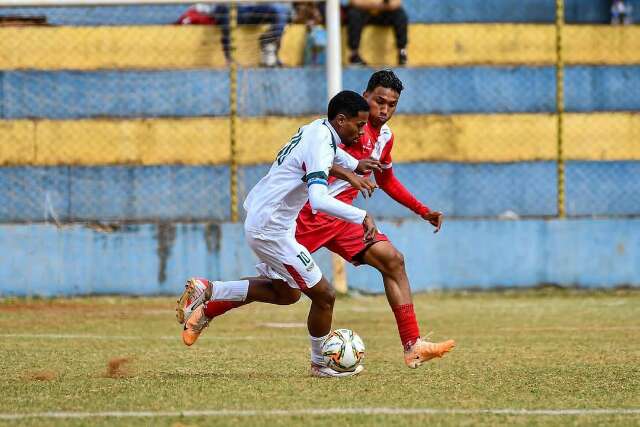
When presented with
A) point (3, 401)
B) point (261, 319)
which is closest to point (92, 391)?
point (3, 401)

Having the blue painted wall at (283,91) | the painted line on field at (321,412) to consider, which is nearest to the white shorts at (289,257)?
the painted line on field at (321,412)

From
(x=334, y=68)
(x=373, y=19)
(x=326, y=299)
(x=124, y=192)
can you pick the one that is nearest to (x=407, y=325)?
(x=326, y=299)

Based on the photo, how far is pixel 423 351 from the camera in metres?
7.93

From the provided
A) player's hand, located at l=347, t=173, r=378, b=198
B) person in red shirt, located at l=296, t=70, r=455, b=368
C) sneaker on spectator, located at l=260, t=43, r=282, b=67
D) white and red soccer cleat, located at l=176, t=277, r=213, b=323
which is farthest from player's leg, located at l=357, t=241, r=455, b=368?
sneaker on spectator, located at l=260, t=43, r=282, b=67

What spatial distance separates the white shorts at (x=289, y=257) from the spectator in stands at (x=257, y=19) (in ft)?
27.7

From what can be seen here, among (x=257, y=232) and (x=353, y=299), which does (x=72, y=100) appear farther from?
(x=257, y=232)

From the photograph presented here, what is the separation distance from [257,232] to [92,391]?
5.40 ft

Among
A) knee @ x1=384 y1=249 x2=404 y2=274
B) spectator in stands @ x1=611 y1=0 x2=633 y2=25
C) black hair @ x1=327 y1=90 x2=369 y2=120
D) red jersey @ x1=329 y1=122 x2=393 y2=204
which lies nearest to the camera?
black hair @ x1=327 y1=90 x2=369 y2=120

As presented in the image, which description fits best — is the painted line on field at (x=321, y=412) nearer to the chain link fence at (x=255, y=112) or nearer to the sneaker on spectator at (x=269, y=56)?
the chain link fence at (x=255, y=112)

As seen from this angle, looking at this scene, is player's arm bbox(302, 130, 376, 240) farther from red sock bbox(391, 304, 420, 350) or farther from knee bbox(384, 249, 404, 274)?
red sock bbox(391, 304, 420, 350)

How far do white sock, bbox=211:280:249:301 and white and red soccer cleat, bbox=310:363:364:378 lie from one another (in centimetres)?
74

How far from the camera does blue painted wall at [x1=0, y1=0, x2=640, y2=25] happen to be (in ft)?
57.1

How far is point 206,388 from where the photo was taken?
711 centimetres

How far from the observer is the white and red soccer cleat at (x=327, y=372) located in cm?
789
